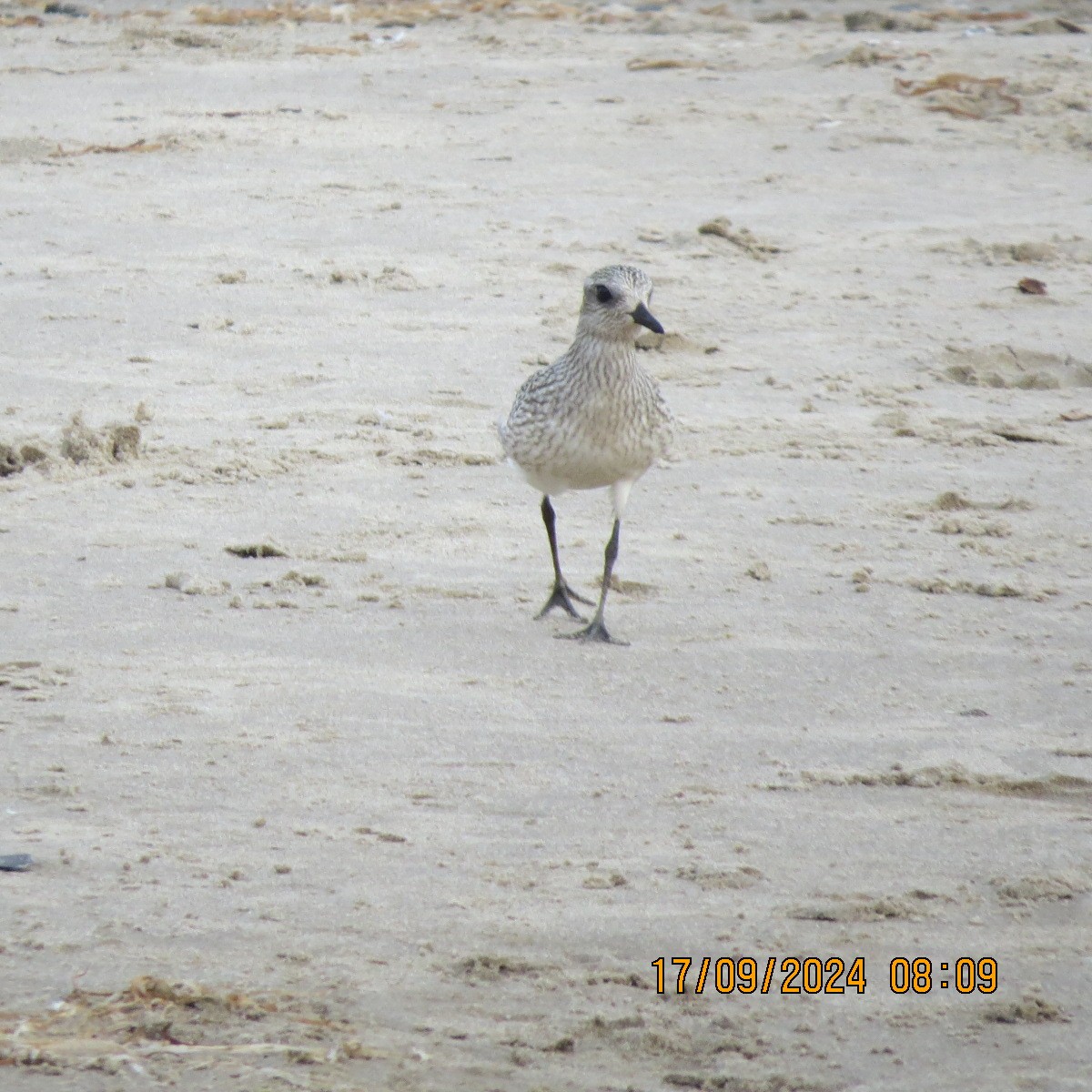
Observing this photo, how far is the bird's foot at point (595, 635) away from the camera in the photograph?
550 centimetres

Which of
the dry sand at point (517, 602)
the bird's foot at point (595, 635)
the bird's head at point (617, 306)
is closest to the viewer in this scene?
the dry sand at point (517, 602)

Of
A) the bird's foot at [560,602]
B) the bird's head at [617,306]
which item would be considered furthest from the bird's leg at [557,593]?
the bird's head at [617,306]

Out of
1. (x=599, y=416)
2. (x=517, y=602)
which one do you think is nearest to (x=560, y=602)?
(x=517, y=602)

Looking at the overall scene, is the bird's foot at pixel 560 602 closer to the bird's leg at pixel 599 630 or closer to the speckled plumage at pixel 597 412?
the bird's leg at pixel 599 630

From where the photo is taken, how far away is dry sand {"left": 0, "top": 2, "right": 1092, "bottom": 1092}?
3.46 meters

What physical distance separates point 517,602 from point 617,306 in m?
0.98

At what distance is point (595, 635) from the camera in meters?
5.50

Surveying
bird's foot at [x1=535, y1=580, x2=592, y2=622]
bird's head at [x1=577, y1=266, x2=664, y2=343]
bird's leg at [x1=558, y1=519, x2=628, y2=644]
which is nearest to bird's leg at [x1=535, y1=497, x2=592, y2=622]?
bird's foot at [x1=535, y1=580, x2=592, y2=622]

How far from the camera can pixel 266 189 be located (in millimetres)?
10562

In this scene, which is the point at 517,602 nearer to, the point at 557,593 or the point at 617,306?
the point at 557,593

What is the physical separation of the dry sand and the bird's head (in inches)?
34.2

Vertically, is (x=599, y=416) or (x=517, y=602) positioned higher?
(x=599, y=416)

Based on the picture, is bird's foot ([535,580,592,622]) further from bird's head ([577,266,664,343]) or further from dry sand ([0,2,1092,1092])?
bird's head ([577,266,664,343])

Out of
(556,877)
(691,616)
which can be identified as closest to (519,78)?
(691,616)
